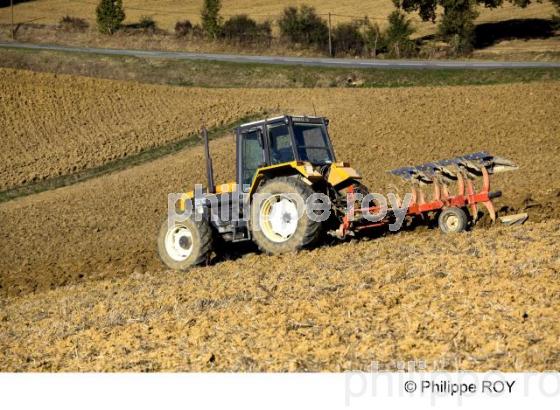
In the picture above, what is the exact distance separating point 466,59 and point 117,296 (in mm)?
31551

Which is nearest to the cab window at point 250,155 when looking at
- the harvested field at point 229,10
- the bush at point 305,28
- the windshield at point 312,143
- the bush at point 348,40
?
the windshield at point 312,143

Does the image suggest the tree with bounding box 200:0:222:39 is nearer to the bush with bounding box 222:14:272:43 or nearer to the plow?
the bush with bounding box 222:14:272:43

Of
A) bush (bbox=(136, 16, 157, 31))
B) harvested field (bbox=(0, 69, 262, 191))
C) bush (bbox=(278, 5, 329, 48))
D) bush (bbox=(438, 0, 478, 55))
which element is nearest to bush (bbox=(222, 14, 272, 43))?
bush (bbox=(278, 5, 329, 48))

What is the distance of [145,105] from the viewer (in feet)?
99.6

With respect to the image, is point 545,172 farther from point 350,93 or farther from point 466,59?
point 466,59

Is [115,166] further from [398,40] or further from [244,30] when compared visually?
[244,30]

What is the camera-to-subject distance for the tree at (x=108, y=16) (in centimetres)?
4981

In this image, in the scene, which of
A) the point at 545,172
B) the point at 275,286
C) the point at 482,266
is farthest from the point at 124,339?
the point at 545,172

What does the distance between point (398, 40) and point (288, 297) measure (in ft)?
116

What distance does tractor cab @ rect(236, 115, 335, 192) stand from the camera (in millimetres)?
11164

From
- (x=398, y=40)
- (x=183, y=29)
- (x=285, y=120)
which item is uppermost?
(x=183, y=29)

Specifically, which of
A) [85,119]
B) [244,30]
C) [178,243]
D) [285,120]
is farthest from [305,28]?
[285,120]

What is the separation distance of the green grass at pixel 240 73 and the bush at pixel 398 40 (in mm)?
7349

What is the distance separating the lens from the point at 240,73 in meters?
35.2
